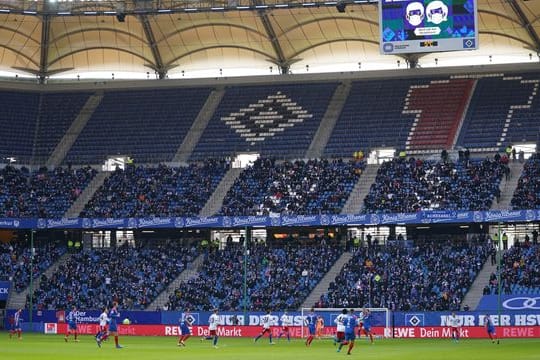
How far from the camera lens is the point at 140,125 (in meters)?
97.4

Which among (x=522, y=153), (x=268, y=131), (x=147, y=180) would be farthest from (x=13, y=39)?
(x=522, y=153)

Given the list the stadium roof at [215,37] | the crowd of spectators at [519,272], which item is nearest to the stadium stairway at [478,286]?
the crowd of spectators at [519,272]

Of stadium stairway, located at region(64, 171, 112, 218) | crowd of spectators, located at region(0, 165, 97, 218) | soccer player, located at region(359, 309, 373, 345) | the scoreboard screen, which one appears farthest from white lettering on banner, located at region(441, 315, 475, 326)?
crowd of spectators, located at region(0, 165, 97, 218)

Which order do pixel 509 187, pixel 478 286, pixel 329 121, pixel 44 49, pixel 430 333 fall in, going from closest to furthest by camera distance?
pixel 430 333
pixel 478 286
pixel 509 187
pixel 329 121
pixel 44 49

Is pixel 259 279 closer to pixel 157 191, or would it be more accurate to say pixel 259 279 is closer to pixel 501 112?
pixel 157 191

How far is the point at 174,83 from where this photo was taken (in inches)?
3917

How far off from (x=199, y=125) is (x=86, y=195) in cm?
1172

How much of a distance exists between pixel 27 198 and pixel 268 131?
20286mm

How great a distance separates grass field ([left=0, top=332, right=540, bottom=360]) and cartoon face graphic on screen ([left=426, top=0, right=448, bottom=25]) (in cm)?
1478

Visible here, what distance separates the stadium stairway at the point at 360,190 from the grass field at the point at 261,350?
19.3 m

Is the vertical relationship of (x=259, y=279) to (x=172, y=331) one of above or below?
above

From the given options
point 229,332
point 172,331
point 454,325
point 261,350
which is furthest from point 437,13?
point 172,331

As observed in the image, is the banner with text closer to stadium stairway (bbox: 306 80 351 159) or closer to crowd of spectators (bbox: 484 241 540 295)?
crowd of spectators (bbox: 484 241 540 295)

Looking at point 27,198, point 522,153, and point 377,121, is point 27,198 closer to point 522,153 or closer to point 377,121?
point 377,121
